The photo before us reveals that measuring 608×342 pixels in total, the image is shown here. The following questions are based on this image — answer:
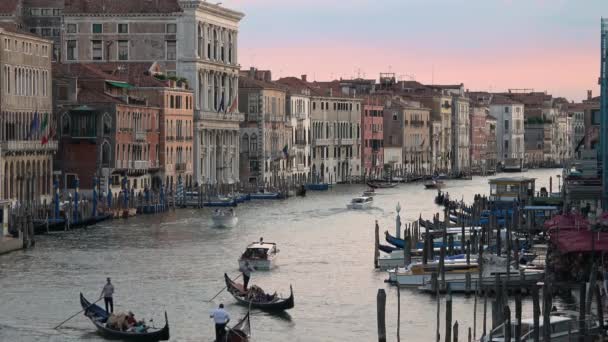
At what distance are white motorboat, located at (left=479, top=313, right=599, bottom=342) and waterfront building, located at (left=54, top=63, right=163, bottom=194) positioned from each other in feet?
97.2

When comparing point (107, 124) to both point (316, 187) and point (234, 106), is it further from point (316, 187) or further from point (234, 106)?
point (316, 187)

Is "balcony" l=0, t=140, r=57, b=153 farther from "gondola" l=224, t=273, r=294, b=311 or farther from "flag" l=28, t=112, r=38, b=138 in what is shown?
"gondola" l=224, t=273, r=294, b=311

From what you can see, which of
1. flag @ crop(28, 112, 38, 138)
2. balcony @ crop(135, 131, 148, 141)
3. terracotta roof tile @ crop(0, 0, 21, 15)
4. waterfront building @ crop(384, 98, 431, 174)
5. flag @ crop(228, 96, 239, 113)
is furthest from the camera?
waterfront building @ crop(384, 98, 431, 174)

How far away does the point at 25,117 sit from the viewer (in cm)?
4588

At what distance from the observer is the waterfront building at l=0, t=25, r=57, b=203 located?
144 feet

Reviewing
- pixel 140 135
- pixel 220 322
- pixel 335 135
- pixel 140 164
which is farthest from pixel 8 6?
pixel 220 322


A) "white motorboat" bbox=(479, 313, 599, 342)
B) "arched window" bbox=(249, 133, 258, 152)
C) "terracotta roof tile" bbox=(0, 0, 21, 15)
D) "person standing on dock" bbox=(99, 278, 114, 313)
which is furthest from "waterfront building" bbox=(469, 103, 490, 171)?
"white motorboat" bbox=(479, 313, 599, 342)

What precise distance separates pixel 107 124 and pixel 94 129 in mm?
461

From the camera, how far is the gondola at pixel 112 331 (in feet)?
75.3

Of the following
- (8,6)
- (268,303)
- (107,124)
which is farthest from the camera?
(8,6)

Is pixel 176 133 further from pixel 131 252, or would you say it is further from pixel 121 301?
pixel 121 301

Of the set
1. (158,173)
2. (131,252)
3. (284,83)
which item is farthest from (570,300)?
(284,83)

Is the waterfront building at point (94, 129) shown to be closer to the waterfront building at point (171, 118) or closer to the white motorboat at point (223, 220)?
the waterfront building at point (171, 118)

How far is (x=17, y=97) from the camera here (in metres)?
45.2
